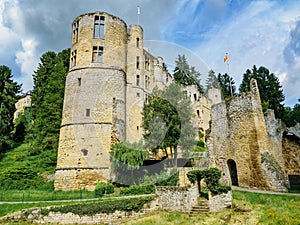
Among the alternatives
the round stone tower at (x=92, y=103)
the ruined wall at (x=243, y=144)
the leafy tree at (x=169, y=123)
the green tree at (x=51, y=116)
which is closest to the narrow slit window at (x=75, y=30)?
the round stone tower at (x=92, y=103)

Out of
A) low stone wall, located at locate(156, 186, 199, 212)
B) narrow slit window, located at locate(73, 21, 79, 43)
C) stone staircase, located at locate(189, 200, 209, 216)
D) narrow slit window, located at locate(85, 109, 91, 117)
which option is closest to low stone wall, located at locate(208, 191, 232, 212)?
stone staircase, located at locate(189, 200, 209, 216)

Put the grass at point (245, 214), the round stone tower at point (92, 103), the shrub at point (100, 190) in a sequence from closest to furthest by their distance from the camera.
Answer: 1. the grass at point (245, 214)
2. the shrub at point (100, 190)
3. the round stone tower at point (92, 103)

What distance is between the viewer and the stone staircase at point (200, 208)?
45.6 ft

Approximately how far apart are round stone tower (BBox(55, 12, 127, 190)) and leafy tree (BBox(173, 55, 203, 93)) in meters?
22.6

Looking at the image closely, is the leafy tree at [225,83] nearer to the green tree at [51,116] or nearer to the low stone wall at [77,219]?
the green tree at [51,116]

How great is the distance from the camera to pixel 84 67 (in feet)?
76.3

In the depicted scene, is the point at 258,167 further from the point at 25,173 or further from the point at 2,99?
the point at 2,99

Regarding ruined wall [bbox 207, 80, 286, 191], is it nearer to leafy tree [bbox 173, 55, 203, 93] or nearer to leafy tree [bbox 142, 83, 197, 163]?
leafy tree [bbox 142, 83, 197, 163]

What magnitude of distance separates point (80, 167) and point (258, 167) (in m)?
13.7

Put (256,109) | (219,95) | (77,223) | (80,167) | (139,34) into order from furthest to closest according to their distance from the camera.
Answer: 1. (219,95)
2. (139,34)
3. (80,167)
4. (256,109)
5. (77,223)

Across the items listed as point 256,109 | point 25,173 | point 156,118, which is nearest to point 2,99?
point 25,173

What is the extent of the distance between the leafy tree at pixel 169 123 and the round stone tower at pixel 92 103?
297cm

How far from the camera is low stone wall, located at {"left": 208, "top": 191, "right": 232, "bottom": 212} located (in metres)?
13.6

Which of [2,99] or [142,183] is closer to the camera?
[142,183]
